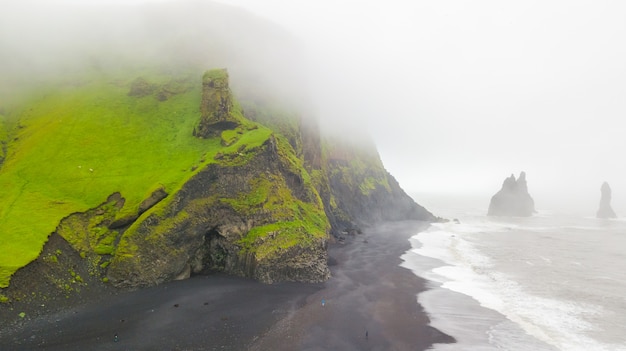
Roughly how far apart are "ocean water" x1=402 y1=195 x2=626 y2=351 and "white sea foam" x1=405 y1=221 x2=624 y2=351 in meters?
0.10

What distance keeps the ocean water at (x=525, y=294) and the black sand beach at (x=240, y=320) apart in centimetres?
449

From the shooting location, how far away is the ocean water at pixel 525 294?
113 ft

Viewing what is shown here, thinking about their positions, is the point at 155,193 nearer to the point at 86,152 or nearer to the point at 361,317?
the point at 86,152

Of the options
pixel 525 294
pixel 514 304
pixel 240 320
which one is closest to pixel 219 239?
pixel 240 320

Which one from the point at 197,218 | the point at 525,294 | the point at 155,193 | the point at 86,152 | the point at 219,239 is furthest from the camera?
the point at 86,152

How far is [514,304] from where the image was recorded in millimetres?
44562

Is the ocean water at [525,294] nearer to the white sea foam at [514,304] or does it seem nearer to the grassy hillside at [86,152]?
the white sea foam at [514,304]

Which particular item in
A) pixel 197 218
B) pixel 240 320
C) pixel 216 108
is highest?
pixel 216 108

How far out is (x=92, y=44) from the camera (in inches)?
4313

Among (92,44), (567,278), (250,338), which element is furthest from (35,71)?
(567,278)

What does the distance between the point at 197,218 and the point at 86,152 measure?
26531mm

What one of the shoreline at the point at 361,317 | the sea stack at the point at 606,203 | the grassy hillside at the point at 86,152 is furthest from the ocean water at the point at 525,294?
the sea stack at the point at 606,203

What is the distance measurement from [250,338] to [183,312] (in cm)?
992

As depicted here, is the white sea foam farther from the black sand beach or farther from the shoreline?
the black sand beach
